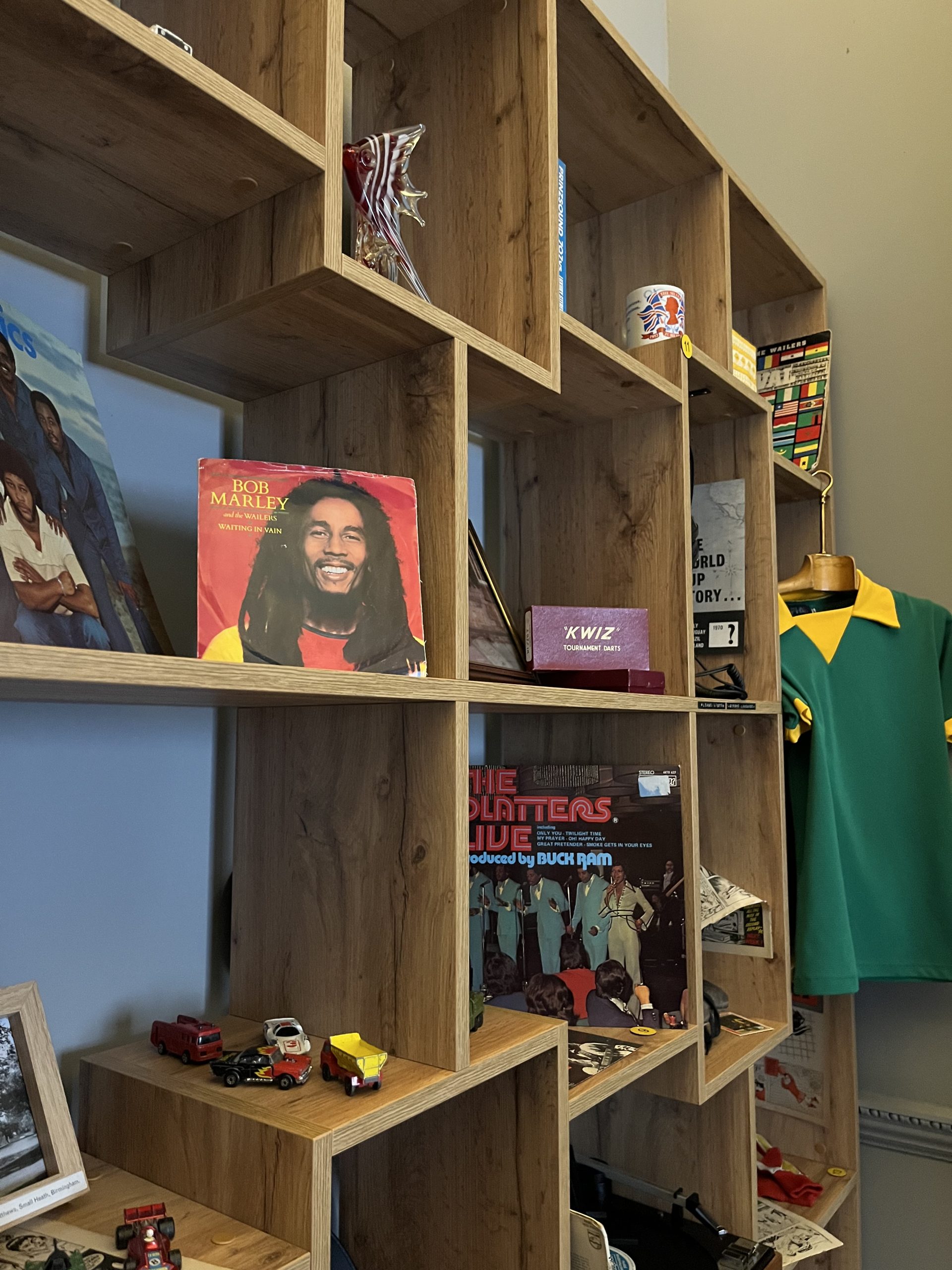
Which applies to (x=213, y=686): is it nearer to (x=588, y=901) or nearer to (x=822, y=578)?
(x=588, y=901)

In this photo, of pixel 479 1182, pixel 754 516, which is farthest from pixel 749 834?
pixel 479 1182

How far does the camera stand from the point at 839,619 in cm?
190

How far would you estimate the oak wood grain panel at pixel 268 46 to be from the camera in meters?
0.86

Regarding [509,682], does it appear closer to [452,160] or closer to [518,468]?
[518,468]

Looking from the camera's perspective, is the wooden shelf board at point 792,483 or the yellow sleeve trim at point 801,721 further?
the wooden shelf board at point 792,483

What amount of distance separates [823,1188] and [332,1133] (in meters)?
1.53

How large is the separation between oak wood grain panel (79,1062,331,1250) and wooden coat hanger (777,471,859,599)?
4.80 feet

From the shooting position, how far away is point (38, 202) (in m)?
0.89

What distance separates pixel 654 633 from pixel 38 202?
961 millimetres

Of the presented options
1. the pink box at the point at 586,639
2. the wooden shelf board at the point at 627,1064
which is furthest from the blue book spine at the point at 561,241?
the wooden shelf board at the point at 627,1064

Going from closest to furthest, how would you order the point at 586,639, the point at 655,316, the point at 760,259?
the point at 586,639
the point at 655,316
the point at 760,259

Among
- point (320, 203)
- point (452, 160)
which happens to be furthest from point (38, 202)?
point (452, 160)

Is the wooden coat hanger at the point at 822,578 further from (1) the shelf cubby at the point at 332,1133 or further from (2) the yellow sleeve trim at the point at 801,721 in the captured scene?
(1) the shelf cubby at the point at 332,1133

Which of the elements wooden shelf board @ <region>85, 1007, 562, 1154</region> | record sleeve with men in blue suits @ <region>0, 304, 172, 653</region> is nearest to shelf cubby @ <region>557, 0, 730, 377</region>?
record sleeve with men in blue suits @ <region>0, 304, 172, 653</region>
